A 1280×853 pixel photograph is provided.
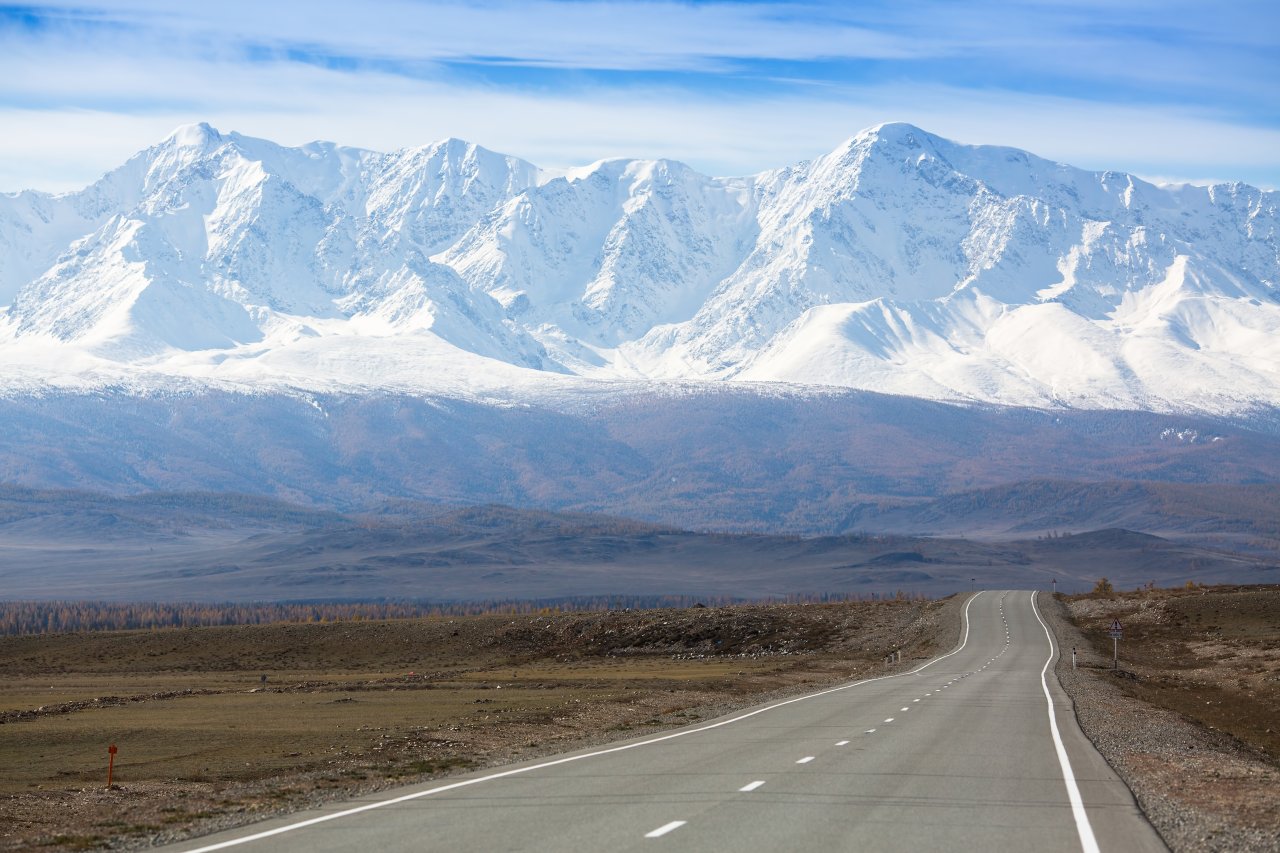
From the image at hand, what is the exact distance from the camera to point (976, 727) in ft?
138

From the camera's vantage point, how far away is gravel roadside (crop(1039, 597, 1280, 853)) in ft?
82.0

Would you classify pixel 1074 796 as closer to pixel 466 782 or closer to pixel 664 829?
pixel 664 829

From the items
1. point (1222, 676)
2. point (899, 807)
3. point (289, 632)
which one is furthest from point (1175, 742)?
point (289, 632)

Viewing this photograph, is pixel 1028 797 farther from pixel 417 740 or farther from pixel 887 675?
pixel 887 675

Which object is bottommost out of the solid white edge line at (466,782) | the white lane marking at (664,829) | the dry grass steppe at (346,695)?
the white lane marking at (664,829)

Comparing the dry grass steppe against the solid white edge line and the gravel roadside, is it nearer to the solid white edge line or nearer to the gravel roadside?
the solid white edge line

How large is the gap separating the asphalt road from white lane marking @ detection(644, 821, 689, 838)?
0.03 m

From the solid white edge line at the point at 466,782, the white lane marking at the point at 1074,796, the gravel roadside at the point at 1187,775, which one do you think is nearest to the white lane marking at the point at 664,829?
the solid white edge line at the point at 466,782

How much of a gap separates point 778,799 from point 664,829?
3.65 metres

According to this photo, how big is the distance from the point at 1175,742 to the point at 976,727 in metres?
4.86

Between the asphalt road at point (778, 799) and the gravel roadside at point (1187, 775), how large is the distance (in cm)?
66

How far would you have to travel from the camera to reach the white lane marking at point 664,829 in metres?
23.6

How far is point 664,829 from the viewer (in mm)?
24078

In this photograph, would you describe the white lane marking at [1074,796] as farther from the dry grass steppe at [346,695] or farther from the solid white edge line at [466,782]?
the dry grass steppe at [346,695]
